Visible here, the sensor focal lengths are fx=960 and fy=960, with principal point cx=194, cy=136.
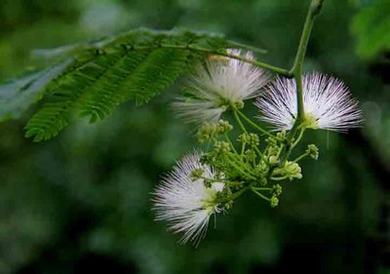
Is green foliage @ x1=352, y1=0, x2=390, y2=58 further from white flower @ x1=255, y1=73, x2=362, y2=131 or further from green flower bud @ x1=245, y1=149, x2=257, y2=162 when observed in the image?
green flower bud @ x1=245, y1=149, x2=257, y2=162

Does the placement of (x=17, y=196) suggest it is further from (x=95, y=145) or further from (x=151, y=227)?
(x=151, y=227)

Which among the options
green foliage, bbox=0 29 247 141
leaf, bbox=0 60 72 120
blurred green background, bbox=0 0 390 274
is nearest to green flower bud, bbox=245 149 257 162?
green foliage, bbox=0 29 247 141

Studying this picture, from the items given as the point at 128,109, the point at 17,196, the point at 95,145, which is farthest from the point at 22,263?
the point at 128,109

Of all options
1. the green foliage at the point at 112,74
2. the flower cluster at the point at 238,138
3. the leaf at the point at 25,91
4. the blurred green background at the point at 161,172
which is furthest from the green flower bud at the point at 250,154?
the blurred green background at the point at 161,172

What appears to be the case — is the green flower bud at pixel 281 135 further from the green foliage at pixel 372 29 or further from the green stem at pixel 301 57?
the green foliage at pixel 372 29

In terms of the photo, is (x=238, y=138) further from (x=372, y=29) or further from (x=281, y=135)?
(x=372, y=29)

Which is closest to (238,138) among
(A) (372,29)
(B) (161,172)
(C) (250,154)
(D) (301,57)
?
(C) (250,154)
